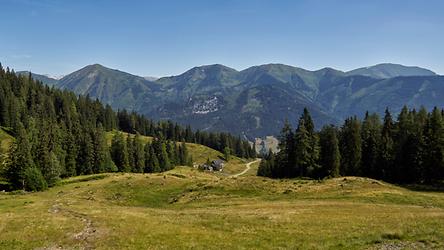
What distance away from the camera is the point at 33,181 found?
8612cm

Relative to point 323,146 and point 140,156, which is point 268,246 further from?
point 140,156

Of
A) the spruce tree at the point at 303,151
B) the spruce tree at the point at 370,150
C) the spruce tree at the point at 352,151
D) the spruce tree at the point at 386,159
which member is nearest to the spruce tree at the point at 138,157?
the spruce tree at the point at 303,151

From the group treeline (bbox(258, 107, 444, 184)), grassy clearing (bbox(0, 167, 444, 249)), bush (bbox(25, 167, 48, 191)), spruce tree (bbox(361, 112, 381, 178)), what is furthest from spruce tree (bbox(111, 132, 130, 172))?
grassy clearing (bbox(0, 167, 444, 249))

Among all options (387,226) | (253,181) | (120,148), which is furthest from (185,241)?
(120,148)

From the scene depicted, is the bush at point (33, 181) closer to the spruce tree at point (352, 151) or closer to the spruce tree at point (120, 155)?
the spruce tree at point (120, 155)

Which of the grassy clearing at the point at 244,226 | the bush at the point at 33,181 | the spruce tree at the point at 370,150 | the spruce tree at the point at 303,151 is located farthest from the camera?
the spruce tree at the point at 303,151

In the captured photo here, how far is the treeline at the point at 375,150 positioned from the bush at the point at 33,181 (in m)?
62.6

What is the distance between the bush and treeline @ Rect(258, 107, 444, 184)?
62618 millimetres

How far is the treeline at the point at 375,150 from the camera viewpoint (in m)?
91.6

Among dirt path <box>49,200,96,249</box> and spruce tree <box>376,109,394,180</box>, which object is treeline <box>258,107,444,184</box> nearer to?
spruce tree <box>376,109,394,180</box>

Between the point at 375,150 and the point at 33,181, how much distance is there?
80.9 m

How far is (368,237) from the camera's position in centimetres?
3022

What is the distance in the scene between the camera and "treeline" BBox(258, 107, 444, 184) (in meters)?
91.6

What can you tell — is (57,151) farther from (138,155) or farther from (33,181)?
(138,155)
